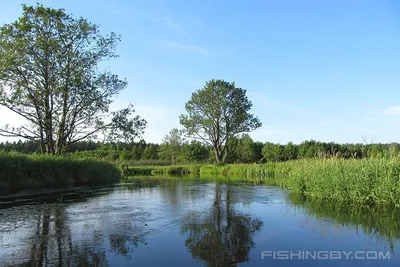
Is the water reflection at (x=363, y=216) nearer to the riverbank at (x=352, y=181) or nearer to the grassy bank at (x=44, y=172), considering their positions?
the riverbank at (x=352, y=181)

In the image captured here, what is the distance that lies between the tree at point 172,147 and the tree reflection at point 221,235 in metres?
58.9

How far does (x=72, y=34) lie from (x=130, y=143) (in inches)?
447

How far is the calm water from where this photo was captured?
23.7ft

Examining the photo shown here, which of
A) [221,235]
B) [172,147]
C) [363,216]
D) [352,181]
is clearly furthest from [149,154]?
[221,235]

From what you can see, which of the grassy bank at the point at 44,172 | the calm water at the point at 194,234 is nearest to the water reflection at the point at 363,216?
the calm water at the point at 194,234

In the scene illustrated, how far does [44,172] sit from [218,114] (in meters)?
38.9

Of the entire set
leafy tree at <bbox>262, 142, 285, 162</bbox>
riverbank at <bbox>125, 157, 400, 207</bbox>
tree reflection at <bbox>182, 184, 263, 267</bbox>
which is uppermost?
leafy tree at <bbox>262, 142, 285, 162</bbox>

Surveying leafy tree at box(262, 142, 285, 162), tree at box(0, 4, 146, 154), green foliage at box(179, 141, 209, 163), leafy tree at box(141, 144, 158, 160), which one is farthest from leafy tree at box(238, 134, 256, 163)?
tree at box(0, 4, 146, 154)

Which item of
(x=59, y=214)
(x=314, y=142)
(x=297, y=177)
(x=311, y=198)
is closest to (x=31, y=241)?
(x=59, y=214)

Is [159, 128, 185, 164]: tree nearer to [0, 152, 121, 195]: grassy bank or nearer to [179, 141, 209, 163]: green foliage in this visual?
[179, 141, 209, 163]: green foliage

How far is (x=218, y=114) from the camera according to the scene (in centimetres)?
5797

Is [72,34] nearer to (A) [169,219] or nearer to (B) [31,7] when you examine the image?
(B) [31,7]

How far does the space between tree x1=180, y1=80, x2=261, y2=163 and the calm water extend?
43.5 metres

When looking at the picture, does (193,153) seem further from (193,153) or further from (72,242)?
(72,242)
